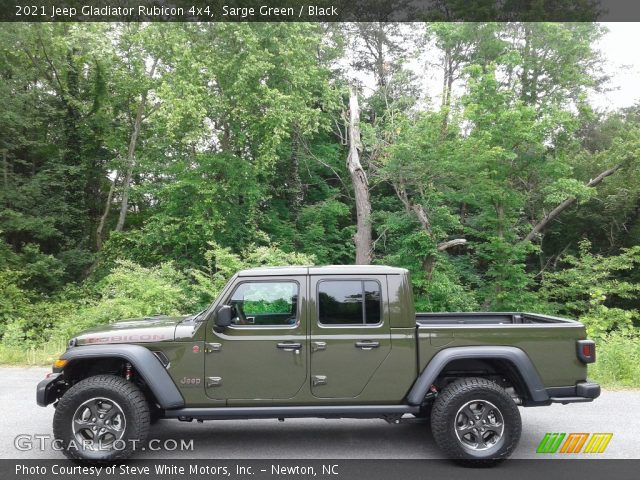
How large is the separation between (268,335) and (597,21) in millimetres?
21597

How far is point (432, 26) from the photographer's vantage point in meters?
19.4

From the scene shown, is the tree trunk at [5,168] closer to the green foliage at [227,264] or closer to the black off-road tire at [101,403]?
the green foliage at [227,264]

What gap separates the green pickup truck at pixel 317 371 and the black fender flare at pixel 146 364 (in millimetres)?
10

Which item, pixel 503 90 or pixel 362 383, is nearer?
pixel 362 383

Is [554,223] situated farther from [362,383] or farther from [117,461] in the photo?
[117,461]

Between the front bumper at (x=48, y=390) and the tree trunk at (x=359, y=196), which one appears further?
the tree trunk at (x=359, y=196)

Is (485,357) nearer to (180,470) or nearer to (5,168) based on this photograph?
(180,470)

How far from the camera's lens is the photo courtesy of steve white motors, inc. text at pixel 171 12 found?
1650 centimetres

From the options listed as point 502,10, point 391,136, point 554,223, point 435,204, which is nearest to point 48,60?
point 391,136

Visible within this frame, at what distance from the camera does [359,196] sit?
61.7ft

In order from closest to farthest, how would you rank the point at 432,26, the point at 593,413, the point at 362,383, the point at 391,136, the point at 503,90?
the point at 362,383, the point at 593,413, the point at 503,90, the point at 391,136, the point at 432,26

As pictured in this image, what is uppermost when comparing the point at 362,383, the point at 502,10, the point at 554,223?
the point at 502,10

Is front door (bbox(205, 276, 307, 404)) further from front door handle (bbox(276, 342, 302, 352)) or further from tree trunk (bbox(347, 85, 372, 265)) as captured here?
tree trunk (bbox(347, 85, 372, 265))

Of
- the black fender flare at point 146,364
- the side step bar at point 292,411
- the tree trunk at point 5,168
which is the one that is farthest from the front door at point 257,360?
the tree trunk at point 5,168
